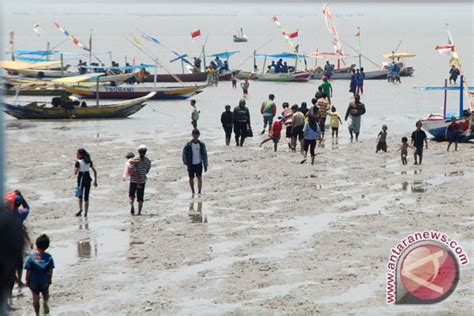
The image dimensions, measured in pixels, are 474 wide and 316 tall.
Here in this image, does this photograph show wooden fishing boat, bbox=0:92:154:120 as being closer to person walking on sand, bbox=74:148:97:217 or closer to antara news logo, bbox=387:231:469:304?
person walking on sand, bbox=74:148:97:217

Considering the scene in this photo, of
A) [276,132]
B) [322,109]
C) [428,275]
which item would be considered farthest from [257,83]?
[428,275]

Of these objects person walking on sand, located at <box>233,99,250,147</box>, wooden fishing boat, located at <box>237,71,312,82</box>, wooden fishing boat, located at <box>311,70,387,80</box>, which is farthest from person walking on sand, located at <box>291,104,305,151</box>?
wooden fishing boat, located at <box>311,70,387,80</box>

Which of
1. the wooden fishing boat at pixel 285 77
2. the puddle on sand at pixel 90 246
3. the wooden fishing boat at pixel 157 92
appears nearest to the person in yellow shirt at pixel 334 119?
the puddle on sand at pixel 90 246

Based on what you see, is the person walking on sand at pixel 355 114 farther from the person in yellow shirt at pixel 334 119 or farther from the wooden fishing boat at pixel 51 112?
the wooden fishing boat at pixel 51 112

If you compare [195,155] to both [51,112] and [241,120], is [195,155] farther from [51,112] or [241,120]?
[51,112]

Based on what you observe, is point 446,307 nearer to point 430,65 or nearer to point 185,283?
point 185,283

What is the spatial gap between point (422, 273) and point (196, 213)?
5339mm

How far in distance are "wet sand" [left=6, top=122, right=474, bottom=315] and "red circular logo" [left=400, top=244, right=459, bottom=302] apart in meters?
0.17

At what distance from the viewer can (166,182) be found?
18125 mm

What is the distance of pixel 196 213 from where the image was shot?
15.2 meters

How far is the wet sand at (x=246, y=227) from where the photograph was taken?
1034 centimetres

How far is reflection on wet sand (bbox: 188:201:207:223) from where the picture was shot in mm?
14727

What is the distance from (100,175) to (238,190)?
2851 millimetres

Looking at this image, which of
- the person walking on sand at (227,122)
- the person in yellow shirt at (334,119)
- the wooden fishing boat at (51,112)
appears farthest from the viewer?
the wooden fishing boat at (51,112)
